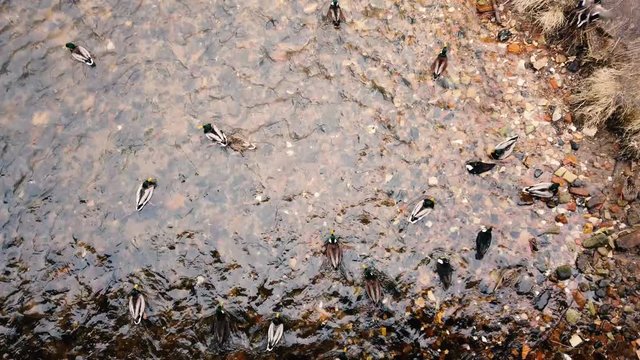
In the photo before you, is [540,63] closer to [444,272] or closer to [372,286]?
Answer: [444,272]

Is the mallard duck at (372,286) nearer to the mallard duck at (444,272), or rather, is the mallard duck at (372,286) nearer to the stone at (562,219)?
the mallard duck at (444,272)

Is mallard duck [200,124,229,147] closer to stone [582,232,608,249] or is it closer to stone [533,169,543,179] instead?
stone [533,169,543,179]

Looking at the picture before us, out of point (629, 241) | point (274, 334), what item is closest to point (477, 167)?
point (629, 241)

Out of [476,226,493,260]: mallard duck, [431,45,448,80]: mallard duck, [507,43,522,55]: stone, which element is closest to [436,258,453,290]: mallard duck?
[476,226,493,260]: mallard duck

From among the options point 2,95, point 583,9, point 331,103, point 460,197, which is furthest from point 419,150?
point 2,95

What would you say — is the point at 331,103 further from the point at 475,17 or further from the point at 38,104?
the point at 38,104

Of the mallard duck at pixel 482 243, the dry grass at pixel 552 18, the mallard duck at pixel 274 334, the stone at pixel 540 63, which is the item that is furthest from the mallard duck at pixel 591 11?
the mallard duck at pixel 274 334
